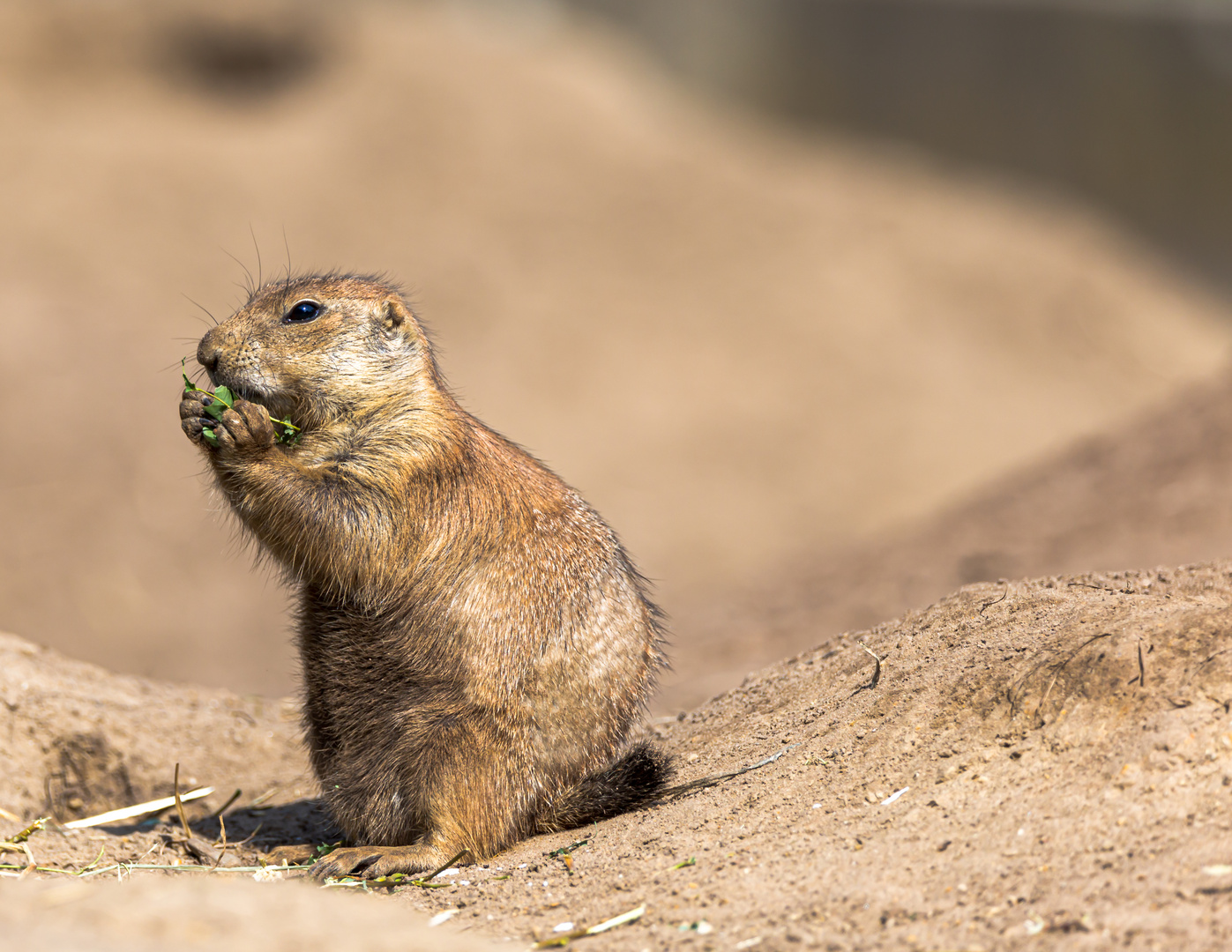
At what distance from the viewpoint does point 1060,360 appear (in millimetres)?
22797

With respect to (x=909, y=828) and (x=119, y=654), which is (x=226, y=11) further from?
(x=909, y=828)

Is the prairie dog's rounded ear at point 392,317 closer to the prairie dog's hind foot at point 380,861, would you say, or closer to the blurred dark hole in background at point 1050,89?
Answer: the prairie dog's hind foot at point 380,861

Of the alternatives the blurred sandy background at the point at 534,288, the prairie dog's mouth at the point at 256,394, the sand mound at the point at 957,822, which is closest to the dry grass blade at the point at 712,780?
the sand mound at the point at 957,822

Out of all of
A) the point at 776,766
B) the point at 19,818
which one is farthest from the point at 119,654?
the point at 776,766

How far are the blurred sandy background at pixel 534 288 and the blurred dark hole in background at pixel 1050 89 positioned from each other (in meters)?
1.93

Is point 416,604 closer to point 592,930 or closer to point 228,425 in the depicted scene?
point 228,425

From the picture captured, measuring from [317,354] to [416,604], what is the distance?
1.22 meters

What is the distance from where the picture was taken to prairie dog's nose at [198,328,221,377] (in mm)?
5004

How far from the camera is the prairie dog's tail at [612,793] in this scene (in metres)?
4.93

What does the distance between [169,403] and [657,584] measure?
7.78 metres

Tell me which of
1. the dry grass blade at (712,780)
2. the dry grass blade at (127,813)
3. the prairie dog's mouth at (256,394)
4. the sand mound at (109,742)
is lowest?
the sand mound at (109,742)

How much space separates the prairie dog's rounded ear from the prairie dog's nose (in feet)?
2.45

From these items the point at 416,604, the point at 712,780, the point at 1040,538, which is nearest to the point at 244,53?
the point at 1040,538

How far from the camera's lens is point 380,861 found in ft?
14.8
